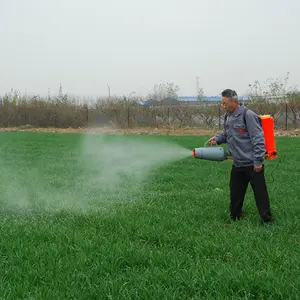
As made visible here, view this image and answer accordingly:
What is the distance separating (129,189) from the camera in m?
8.35

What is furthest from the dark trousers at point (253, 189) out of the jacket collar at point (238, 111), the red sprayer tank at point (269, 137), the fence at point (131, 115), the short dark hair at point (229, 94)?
the fence at point (131, 115)

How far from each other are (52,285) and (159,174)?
662 centimetres

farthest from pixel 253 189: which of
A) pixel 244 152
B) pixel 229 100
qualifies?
pixel 229 100

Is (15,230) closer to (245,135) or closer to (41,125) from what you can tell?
(245,135)

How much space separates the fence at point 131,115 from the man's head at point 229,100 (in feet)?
78.1

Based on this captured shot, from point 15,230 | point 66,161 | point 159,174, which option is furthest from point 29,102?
point 15,230

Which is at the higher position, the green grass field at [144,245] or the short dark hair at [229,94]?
the short dark hair at [229,94]

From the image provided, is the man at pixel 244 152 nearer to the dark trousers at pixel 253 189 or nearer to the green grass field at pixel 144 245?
the dark trousers at pixel 253 189

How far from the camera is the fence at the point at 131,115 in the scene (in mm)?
29719

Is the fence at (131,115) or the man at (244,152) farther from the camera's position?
the fence at (131,115)

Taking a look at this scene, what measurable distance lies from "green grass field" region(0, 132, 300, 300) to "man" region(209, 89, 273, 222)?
288 mm

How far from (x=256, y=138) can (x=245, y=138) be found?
0.23 metres

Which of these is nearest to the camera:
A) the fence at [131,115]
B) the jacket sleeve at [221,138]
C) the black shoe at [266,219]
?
the black shoe at [266,219]

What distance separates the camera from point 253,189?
575 centimetres
